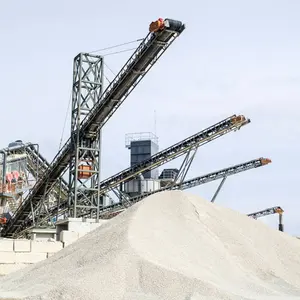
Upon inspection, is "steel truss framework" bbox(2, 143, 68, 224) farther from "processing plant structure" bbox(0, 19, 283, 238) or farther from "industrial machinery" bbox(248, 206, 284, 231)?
"industrial machinery" bbox(248, 206, 284, 231)

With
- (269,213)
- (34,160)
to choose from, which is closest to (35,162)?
(34,160)

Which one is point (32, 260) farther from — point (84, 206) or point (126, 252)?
point (84, 206)

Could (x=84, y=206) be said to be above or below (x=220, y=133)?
below

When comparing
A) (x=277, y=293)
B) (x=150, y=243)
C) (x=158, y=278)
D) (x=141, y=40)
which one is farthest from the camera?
(x=141, y=40)

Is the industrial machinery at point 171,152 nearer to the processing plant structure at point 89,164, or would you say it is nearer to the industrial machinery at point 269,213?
the processing plant structure at point 89,164

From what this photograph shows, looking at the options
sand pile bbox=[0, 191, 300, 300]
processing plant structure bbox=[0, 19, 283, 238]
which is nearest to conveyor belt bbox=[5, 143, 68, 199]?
processing plant structure bbox=[0, 19, 283, 238]

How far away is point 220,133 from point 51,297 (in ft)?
64.8

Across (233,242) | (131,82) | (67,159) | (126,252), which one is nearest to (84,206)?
(67,159)

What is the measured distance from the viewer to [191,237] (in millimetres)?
13133

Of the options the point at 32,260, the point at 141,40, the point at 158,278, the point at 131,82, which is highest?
the point at 141,40

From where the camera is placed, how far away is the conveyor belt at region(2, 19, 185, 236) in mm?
20906

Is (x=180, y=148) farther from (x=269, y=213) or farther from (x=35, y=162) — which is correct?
(x=269, y=213)

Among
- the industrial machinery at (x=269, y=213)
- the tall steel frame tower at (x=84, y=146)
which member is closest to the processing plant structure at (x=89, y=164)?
the tall steel frame tower at (x=84, y=146)

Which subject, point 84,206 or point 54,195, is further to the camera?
point 54,195
